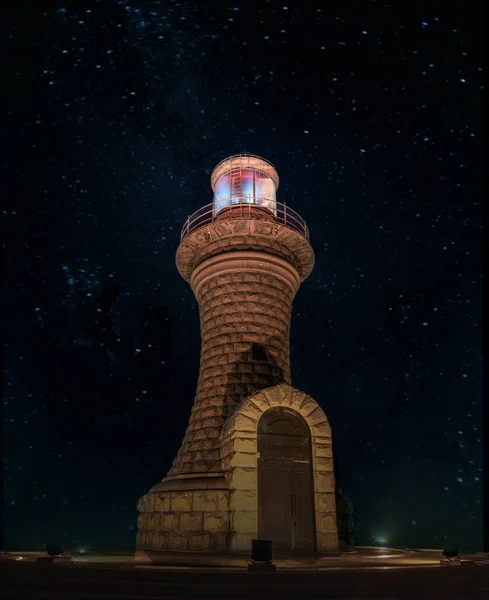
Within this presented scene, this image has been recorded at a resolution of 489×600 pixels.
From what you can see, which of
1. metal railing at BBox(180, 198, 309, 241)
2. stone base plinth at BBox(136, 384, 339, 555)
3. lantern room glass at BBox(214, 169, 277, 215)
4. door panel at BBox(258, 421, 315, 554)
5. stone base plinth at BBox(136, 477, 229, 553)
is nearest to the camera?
stone base plinth at BBox(136, 384, 339, 555)

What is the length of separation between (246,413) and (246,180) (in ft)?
36.8

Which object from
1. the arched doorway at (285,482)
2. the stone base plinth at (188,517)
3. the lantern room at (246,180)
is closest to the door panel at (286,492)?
the arched doorway at (285,482)

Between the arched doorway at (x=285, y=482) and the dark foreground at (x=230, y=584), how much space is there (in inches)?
249

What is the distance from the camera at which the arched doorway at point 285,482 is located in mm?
15445

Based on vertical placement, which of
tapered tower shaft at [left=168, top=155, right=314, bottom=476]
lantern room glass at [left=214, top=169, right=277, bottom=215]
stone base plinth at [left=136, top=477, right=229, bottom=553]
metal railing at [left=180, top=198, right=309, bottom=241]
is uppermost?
lantern room glass at [left=214, top=169, right=277, bottom=215]

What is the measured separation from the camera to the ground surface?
A: 27.7 feet

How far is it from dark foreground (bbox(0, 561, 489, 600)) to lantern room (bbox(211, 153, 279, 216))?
15.8m

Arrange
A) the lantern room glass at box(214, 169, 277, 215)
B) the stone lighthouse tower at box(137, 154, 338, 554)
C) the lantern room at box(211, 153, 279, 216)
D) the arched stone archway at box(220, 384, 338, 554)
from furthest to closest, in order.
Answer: the lantern room at box(211, 153, 279, 216) < the lantern room glass at box(214, 169, 277, 215) < the stone lighthouse tower at box(137, 154, 338, 554) < the arched stone archway at box(220, 384, 338, 554)

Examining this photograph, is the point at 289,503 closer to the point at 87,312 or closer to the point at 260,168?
the point at 260,168

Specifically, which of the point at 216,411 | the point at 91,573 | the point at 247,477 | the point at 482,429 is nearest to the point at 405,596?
the point at 91,573

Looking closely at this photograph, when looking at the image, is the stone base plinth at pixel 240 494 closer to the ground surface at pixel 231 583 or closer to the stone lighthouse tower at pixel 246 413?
the stone lighthouse tower at pixel 246 413

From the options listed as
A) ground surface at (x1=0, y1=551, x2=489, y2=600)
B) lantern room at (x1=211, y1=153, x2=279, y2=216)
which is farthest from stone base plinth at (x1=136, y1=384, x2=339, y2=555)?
lantern room at (x1=211, y1=153, x2=279, y2=216)

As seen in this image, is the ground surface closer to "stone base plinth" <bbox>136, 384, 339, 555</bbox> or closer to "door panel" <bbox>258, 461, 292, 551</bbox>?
"stone base plinth" <bbox>136, 384, 339, 555</bbox>

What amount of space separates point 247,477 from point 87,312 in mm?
26917
